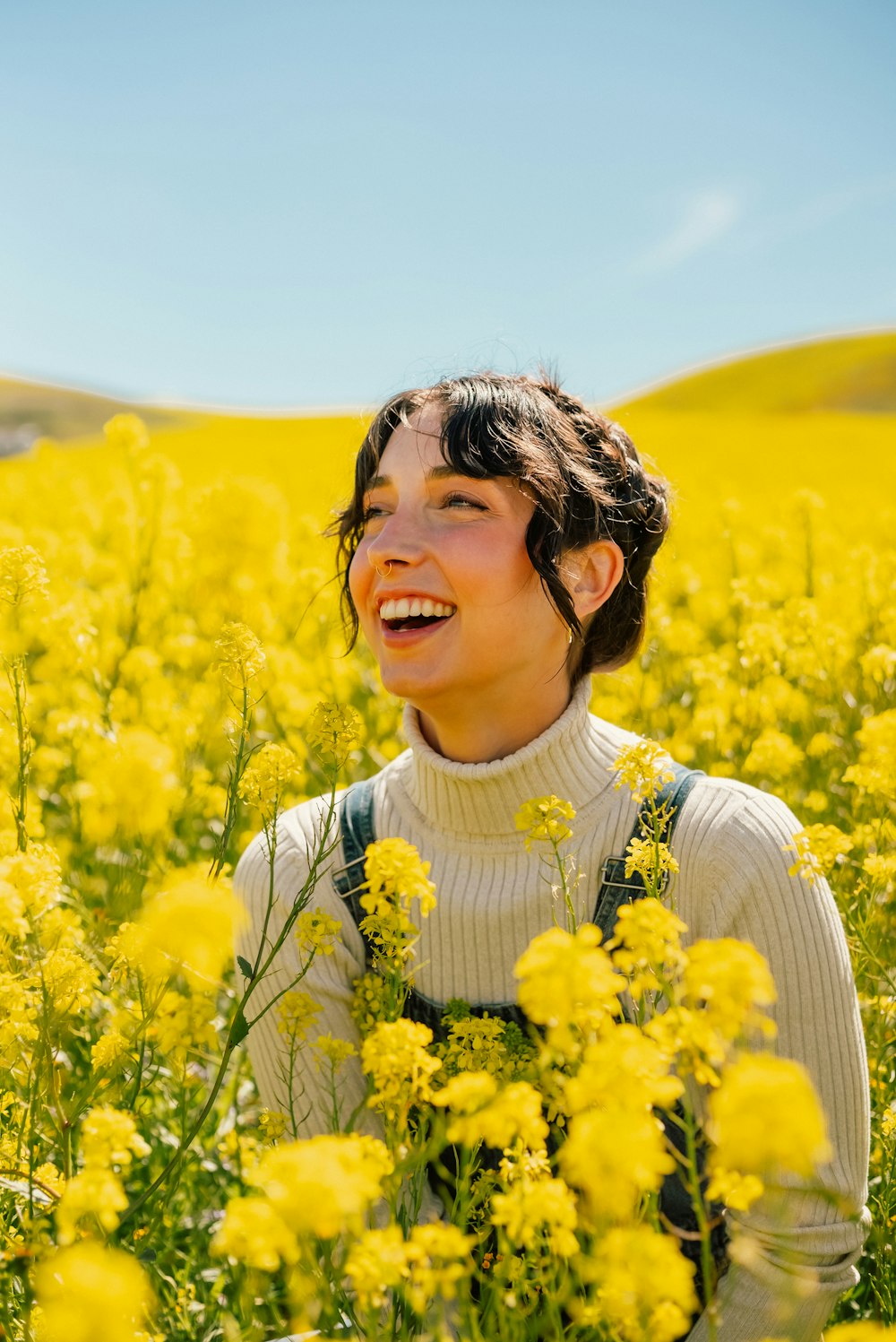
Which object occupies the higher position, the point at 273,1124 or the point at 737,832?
the point at 737,832

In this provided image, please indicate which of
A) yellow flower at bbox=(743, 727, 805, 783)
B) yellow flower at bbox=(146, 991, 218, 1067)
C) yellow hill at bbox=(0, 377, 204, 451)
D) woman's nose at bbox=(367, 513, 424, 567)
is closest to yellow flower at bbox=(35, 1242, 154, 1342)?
yellow flower at bbox=(146, 991, 218, 1067)

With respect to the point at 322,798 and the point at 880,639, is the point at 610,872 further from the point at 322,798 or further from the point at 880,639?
the point at 880,639

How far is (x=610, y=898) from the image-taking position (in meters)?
1.66

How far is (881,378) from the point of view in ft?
125

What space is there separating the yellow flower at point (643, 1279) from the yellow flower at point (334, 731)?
75cm

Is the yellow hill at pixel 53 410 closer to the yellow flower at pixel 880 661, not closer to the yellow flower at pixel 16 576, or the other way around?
the yellow flower at pixel 880 661

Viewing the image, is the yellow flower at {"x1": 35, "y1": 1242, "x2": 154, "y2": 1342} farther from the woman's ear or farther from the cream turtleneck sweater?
the woman's ear

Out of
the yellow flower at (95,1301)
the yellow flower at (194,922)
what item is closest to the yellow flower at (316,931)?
the yellow flower at (194,922)

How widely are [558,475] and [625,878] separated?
2.08 ft

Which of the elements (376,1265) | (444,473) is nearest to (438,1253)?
(376,1265)

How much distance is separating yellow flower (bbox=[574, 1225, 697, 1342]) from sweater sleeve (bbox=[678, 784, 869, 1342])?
63 centimetres

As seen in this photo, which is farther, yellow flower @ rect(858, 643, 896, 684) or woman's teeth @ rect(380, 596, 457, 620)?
yellow flower @ rect(858, 643, 896, 684)

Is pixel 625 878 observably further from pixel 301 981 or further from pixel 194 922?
pixel 194 922

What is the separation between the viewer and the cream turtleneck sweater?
152cm
